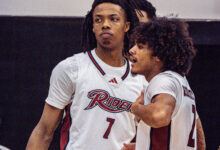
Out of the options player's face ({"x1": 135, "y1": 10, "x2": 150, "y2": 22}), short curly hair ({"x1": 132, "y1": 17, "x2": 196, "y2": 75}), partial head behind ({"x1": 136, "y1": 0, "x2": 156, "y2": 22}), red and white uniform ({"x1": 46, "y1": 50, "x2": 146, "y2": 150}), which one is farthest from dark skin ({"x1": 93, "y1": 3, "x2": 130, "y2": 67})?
partial head behind ({"x1": 136, "y1": 0, "x2": 156, "y2": 22})

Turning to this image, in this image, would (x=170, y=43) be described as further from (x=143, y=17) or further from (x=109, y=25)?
(x=143, y=17)

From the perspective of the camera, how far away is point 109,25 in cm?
307

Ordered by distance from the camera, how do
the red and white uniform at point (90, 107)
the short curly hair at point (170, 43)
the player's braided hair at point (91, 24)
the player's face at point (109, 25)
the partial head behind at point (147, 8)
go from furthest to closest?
the partial head behind at point (147, 8) → the player's braided hair at point (91, 24) → the player's face at point (109, 25) → the red and white uniform at point (90, 107) → the short curly hair at point (170, 43)

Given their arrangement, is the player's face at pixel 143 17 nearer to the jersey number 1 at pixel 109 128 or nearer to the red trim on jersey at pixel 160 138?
the jersey number 1 at pixel 109 128

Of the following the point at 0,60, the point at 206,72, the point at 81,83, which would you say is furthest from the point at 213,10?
the point at 0,60

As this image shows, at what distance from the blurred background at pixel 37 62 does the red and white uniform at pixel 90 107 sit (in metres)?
1.64

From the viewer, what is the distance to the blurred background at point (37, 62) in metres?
4.57

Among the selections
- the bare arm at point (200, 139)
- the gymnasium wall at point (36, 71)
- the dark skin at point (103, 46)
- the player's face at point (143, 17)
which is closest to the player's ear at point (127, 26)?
the dark skin at point (103, 46)

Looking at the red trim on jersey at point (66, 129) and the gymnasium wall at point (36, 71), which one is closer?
the red trim on jersey at point (66, 129)

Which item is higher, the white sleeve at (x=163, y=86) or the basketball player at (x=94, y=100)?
the white sleeve at (x=163, y=86)

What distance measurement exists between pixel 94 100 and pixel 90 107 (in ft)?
0.19

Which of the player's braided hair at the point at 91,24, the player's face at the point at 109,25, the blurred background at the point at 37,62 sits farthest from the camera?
the blurred background at the point at 37,62

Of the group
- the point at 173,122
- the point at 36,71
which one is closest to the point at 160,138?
the point at 173,122

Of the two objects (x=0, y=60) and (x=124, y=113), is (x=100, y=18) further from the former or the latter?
(x=0, y=60)
